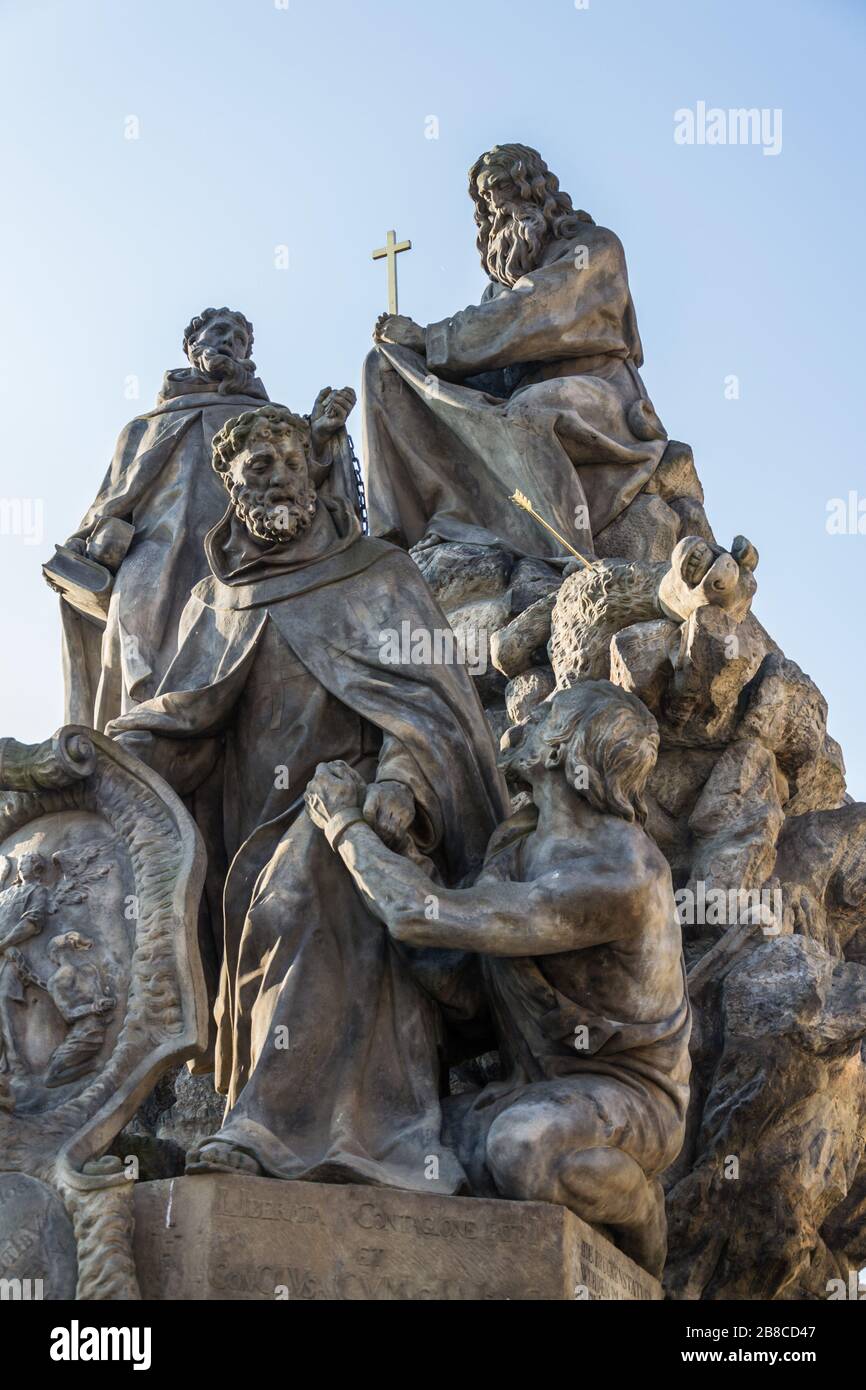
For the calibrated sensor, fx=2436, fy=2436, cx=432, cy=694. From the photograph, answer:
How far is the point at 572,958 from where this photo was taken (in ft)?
24.5

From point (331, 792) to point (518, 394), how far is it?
4817mm

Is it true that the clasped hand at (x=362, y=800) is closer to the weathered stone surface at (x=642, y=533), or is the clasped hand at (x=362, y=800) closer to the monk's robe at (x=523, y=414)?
the monk's robe at (x=523, y=414)

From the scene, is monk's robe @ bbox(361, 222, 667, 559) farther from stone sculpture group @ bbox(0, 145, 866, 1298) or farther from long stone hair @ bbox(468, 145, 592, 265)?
stone sculpture group @ bbox(0, 145, 866, 1298)

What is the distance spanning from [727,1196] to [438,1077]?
1618 mm

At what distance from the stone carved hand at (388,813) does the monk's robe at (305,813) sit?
14 centimetres

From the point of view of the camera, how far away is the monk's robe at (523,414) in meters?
11.7

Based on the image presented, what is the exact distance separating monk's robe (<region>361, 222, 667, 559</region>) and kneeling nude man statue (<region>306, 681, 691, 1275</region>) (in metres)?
3.95

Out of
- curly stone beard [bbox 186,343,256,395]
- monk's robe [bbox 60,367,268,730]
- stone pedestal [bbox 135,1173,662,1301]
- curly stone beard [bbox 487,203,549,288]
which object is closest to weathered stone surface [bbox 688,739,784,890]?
monk's robe [bbox 60,367,268,730]

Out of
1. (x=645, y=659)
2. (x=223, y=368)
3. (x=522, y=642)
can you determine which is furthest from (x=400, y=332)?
(x=645, y=659)

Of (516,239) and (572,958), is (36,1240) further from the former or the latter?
(516,239)

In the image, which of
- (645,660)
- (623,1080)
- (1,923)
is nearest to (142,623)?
(645,660)

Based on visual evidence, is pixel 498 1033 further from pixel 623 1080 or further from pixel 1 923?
pixel 1 923

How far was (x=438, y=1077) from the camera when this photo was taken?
762cm
